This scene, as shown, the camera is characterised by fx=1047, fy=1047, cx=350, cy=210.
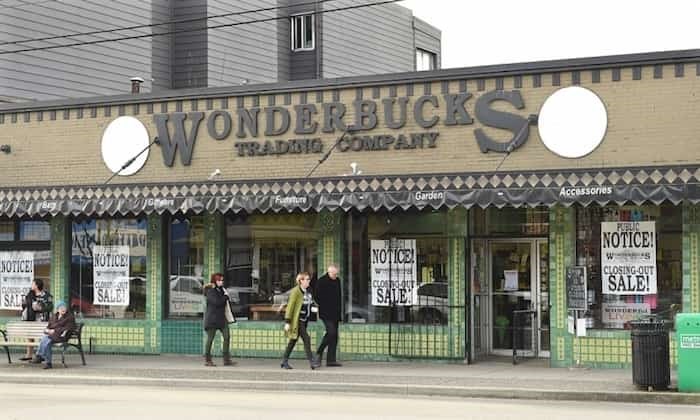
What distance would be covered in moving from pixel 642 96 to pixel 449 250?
13.4ft

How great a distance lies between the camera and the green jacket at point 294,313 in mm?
17406

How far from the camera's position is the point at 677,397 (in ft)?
43.9

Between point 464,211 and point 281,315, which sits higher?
point 464,211

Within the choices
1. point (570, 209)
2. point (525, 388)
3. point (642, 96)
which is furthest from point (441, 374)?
point (642, 96)

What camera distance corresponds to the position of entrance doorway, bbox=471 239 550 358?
1816 cm

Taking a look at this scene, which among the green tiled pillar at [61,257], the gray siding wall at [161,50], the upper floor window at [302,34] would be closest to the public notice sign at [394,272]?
the green tiled pillar at [61,257]

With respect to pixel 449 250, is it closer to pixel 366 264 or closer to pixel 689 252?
pixel 366 264

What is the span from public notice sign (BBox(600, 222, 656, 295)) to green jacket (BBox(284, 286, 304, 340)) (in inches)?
196

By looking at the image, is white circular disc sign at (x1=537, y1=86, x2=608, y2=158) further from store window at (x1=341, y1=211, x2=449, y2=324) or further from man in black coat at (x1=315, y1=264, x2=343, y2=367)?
man in black coat at (x1=315, y1=264, x2=343, y2=367)

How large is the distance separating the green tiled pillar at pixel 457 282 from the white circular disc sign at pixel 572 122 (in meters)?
2.06

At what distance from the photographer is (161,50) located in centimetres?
3225

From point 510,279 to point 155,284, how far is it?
6.73m

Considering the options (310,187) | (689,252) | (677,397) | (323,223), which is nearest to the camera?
(677,397)

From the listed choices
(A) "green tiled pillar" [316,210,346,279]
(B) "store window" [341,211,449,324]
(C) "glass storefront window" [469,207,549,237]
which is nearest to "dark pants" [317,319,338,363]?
(B) "store window" [341,211,449,324]
